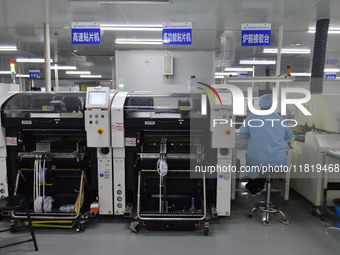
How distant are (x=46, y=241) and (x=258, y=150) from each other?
2.63 m

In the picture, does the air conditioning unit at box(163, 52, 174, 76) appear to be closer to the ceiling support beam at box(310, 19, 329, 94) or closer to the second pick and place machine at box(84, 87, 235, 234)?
the ceiling support beam at box(310, 19, 329, 94)

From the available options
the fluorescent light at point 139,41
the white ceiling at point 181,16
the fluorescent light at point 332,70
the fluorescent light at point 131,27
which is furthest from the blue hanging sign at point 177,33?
the fluorescent light at point 332,70

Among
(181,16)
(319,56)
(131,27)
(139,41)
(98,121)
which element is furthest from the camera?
(139,41)

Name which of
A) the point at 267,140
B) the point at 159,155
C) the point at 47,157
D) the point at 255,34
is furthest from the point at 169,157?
the point at 255,34

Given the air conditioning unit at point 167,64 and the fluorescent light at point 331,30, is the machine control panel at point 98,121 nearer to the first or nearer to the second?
the air conditioning unit at point 167,64

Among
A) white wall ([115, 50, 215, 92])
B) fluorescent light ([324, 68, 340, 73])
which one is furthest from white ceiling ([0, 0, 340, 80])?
fluorescent light ([324, 68, 340, 73])

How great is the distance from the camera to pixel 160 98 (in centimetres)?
303

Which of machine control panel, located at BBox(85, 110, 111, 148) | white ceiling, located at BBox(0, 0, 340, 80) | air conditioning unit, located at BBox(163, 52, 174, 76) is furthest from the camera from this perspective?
air conditioning unit, located at BBox(163, 52, 174, 76)

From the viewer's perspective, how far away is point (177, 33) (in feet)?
15.7

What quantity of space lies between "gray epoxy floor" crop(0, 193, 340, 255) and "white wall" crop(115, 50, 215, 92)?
5.25 meters

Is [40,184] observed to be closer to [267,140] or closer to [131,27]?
[267,140]

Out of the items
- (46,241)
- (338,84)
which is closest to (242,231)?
(46,241)

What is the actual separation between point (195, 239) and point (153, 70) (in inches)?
234

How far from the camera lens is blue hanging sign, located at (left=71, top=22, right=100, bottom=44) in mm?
4812
